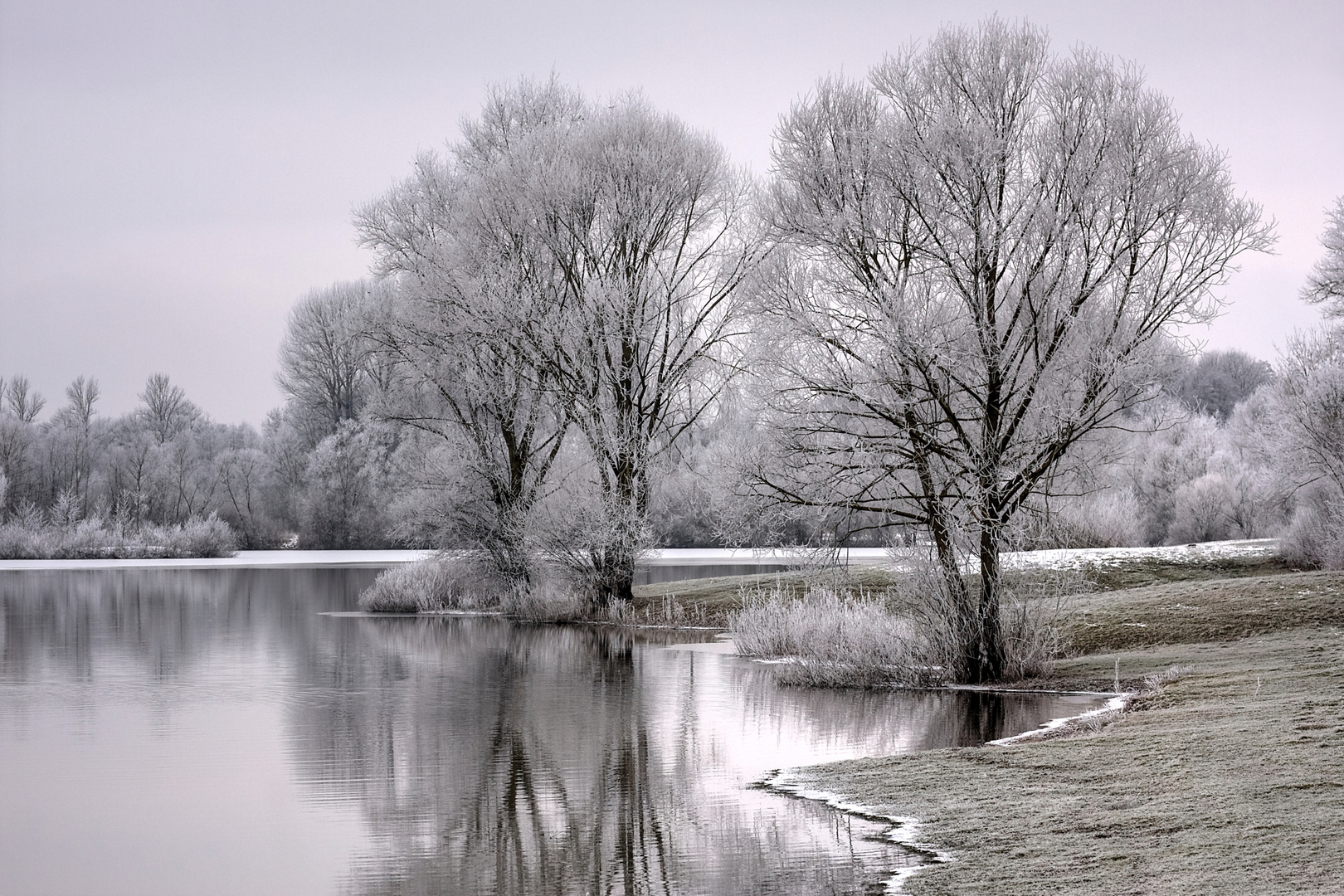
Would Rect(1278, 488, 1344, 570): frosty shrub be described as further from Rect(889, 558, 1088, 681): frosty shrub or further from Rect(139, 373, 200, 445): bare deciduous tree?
Rect(139, 373, 200, 445): bare deciduous tree

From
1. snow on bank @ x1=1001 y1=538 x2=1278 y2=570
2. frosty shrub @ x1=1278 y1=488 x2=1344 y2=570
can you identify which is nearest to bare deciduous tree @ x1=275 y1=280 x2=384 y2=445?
snow on bank @ x1=1001 y1=538 x2=1278 y2=570

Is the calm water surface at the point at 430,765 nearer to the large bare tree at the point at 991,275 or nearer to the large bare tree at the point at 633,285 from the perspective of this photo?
the large bare tree at the point at 991,275

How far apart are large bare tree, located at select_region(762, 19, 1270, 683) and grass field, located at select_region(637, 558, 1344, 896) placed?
3.29 metres

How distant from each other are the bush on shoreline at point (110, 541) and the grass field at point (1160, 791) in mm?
54222

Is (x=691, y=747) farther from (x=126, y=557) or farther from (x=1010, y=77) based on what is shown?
(x=126, y=557)

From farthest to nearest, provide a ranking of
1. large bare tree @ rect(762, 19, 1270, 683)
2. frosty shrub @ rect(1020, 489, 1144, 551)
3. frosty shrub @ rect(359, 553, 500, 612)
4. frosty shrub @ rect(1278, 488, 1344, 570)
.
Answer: frosty shrub @ rect(1020, 489, 1144, 551)
frosty shrub @ rect(359, 553, 500, 612)
frosty shrub @ rect(1278, 488, 1344, 570)
large bare tree @ rect(762, 19, 1270, 683)

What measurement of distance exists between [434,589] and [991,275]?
21.4 metres

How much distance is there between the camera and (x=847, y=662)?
17781 mm

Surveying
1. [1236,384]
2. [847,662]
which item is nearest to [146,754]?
[847,662]

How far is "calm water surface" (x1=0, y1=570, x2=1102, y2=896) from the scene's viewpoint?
8.40 metres

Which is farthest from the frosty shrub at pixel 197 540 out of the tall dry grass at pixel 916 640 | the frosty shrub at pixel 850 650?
the tall dry grass at pixel 916 640

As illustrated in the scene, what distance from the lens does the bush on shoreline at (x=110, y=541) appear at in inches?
2416

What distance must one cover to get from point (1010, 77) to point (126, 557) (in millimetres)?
56006

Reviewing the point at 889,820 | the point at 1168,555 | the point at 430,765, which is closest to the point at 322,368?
the point at 1168,555
